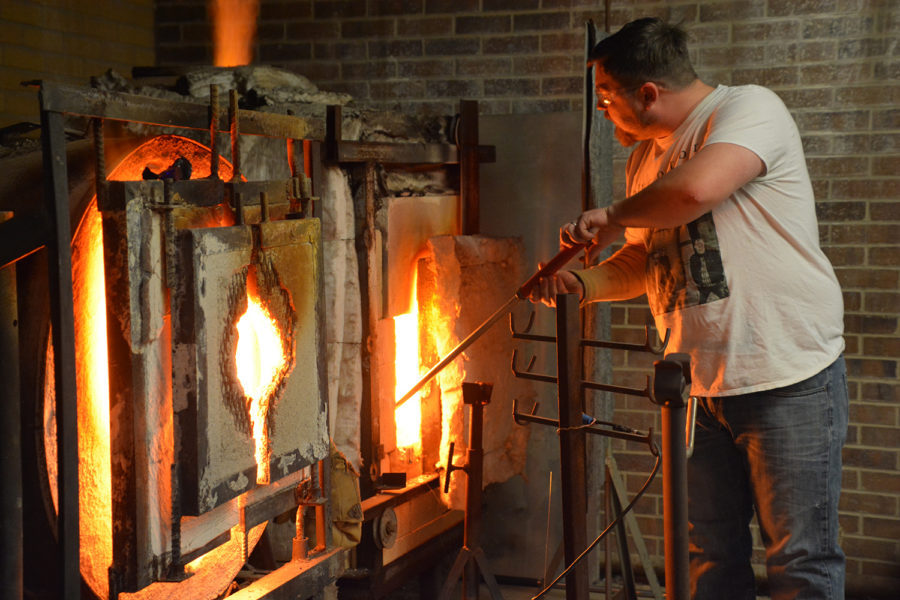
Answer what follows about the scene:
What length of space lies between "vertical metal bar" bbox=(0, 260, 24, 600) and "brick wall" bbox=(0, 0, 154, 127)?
197cm

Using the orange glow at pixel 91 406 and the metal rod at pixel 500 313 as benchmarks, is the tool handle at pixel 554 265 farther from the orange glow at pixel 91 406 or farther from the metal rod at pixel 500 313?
the orange glow at pixel 91 406

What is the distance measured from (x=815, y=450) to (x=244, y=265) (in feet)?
5.10

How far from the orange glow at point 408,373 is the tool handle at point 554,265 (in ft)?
2.57

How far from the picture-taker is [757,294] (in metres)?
2.61

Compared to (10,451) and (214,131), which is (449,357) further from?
(10,451)

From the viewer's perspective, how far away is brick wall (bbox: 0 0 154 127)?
→ 4141 mm

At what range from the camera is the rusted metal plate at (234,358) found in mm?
2314

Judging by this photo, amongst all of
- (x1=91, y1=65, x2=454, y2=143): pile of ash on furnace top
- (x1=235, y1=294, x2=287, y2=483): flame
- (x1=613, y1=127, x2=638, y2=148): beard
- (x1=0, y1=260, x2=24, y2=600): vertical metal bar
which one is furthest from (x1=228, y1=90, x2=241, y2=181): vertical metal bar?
(x1=613, y1=127, x2=638, y2=148): beard

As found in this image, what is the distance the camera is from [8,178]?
2668mm

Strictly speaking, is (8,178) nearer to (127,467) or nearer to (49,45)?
(127,467)

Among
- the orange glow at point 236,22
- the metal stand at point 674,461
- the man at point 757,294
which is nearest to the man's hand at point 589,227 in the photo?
the man at point 757,294

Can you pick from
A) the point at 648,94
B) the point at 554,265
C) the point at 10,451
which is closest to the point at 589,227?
the point at 554,265

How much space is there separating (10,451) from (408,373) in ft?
5.67

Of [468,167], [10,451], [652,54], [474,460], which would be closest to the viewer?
[10,451]
